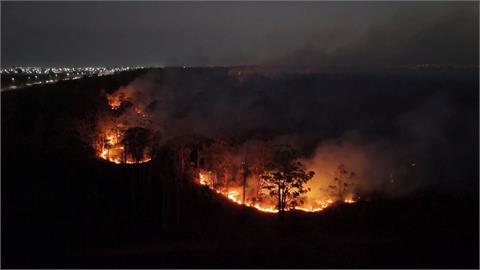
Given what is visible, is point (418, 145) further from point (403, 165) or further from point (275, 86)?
point (275, 86)

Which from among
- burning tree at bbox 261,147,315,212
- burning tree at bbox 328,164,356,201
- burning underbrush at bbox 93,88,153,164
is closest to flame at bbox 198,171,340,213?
burning tree at bbox 261,147,315,212

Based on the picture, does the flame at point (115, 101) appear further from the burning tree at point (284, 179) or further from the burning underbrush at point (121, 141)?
the burning tree at point (284, 179)

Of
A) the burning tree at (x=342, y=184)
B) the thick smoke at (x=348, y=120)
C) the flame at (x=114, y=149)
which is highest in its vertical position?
the thick smoke at (x=348, y=120)

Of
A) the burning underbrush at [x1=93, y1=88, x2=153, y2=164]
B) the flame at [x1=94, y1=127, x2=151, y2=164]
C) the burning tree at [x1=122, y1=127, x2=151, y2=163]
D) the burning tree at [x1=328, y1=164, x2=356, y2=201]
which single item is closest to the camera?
the burning tree at [x1=328, y1=164, x2=356, y2=201]

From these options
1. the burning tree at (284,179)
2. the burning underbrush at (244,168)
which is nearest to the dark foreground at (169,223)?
the burning underbrush at (244,168)

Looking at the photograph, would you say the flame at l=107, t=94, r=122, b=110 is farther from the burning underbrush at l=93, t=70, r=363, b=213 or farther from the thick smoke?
the burning underbrush at l=93, t=70, r=363, b=213

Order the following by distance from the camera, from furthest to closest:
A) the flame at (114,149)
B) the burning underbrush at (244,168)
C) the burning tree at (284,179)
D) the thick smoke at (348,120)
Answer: the thick smoke at (348,120) → the flame at (114,149) → the burning underbrush at (244,168) → the burning tree at (284,179)
